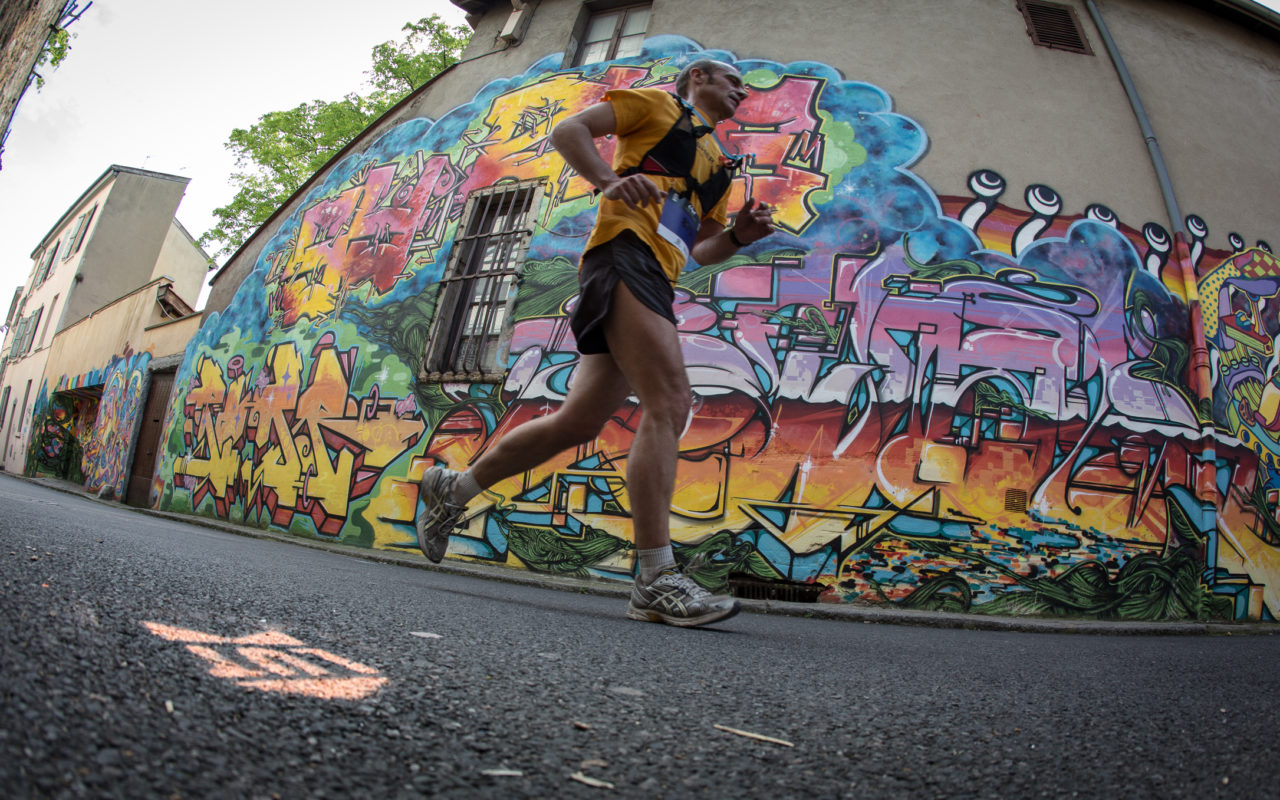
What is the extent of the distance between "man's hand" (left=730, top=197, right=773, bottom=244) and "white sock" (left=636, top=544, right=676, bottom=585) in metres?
1.25

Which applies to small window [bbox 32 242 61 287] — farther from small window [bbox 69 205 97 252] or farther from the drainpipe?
the drainpipe

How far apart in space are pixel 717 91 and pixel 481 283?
5207 millimetres

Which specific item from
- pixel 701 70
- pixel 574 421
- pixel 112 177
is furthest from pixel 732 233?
pixel 112 177

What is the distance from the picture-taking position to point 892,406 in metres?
5.70

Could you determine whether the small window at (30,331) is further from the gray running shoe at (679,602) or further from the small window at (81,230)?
the gray running shoe at (679,602)

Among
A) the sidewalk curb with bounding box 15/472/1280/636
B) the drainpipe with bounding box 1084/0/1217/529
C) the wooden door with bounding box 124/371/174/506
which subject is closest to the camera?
the sidewalk curb with bounding box 15/472/1280/636

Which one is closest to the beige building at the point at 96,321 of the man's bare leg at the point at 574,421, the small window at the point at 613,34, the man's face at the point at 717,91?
the small window at the point at 613,34

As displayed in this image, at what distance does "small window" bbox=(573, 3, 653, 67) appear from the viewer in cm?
846

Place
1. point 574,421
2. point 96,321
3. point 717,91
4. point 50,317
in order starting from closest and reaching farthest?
point 574,421 → point 717,91 → point 96,321 → point 50,317

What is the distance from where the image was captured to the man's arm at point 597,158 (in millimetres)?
2217

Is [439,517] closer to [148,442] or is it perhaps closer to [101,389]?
[148,442]

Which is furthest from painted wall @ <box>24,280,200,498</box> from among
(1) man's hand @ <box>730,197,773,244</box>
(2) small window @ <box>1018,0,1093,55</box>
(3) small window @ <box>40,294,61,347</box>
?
(2) small window @ <box>1018,0,1093,55</box>

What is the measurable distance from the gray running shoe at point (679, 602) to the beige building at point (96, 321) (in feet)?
39.6

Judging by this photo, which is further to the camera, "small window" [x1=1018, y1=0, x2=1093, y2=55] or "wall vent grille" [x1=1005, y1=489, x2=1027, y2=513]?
"small window" [x1=1018, y1=0, x2=1093, y2=55]
